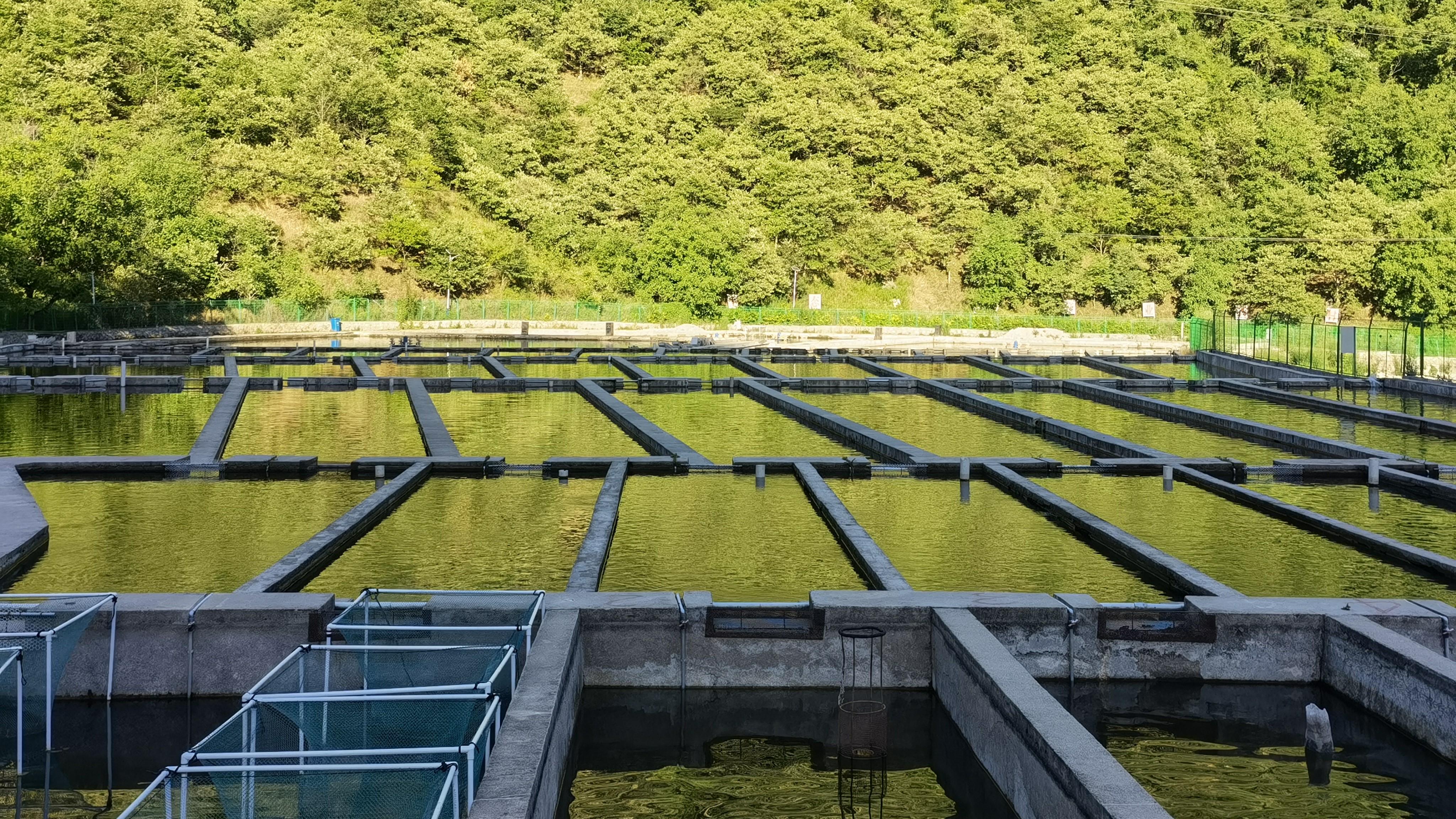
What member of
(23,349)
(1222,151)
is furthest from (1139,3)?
(23,349)

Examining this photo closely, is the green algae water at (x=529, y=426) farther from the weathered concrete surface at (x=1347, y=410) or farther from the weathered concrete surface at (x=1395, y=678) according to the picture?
the weathered concrete surface at (x=1347, y=410)

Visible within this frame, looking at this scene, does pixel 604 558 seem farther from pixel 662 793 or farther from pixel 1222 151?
pixel 1222 151

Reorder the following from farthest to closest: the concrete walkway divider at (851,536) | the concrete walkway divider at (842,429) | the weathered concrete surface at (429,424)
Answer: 1. the concrete walkway divider at (842,429)
2. the weathered concrete surface at (429,424)
3. the concrete walkway divider at (851,536)

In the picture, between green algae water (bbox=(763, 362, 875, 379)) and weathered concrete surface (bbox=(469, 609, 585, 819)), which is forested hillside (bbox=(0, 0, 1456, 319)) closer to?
green algae water (bbox=(763, 362, 875, 379))

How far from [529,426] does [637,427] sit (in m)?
2.99

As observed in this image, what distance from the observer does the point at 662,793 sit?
8953 mm

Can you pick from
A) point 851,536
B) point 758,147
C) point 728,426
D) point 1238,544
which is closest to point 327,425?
point 728,426

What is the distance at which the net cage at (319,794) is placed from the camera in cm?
629

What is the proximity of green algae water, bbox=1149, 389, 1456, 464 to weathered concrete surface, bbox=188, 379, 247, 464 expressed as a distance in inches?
864

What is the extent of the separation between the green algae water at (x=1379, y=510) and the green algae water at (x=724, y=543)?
7875 mm

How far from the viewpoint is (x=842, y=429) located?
26297 mm

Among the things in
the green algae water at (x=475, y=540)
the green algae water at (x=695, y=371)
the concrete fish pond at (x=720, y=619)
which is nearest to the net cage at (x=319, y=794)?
the concrete fish pond at (x=720, y=619)

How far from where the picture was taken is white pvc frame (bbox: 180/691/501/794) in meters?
6.19

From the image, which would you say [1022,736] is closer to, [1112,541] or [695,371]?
[1112,541]
